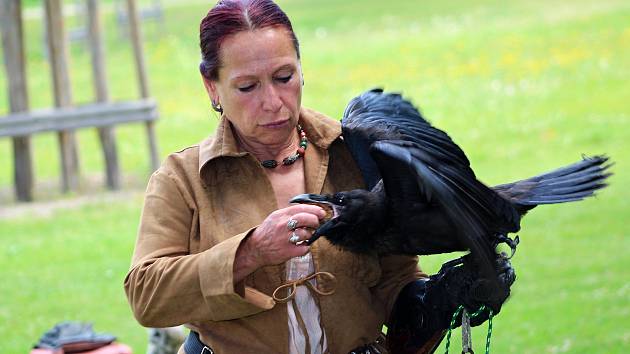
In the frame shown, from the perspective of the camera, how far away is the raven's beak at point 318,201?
3.32 metres

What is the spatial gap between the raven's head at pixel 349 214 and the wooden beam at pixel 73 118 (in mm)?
8580

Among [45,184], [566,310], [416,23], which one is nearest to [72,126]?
[45,184]

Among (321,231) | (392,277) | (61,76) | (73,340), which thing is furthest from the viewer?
(61,76)

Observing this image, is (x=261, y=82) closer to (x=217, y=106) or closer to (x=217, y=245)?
(x=217, y=106)

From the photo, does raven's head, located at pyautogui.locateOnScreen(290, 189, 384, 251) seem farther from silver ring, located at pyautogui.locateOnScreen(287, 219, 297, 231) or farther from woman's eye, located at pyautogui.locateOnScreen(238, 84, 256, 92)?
woman's eye, located at pyautogui.locateOnScreen(238, 84, 256, 92)

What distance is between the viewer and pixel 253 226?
3.47 m

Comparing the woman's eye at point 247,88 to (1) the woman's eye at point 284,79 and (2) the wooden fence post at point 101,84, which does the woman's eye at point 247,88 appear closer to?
(1) the woman's eye at point 284,79

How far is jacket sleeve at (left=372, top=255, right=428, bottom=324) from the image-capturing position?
3680 mm

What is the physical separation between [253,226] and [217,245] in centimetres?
18

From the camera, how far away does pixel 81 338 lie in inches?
210

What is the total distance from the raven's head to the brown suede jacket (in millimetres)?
85

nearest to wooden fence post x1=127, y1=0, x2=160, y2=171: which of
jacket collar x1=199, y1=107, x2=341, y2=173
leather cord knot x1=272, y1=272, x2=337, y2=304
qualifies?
jacket collar x1=199, y1=107, x2=341, y2=173

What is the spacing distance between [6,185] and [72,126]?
7.49ft

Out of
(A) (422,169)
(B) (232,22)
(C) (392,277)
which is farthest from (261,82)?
(C) (392,277)
